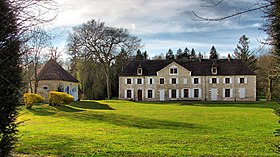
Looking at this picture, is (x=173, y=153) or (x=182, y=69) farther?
(x=182, y=69)

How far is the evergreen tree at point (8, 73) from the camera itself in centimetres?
471

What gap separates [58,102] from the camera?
94.8 ft

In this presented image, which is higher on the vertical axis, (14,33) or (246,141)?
(14,33)

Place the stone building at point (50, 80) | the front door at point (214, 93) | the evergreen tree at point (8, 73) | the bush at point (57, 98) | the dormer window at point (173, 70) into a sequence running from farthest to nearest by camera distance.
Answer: the dormer window at point (173, 70)
the front door at point (214, 93)
the stone building at point (50, 80)
the bush at point (57, 98)
the evergreen tree at point (8, 73)

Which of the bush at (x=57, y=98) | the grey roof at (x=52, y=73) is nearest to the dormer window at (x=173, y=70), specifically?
the grey roof at (x=52, y=73)

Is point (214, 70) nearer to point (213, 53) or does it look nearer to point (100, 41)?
point (100, 41)

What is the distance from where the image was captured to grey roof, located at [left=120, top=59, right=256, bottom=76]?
47547 mm

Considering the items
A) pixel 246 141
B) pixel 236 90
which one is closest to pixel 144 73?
pixel 236 90

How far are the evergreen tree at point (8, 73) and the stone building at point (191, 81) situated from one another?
43660 millimetres

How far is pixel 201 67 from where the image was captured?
49.1m

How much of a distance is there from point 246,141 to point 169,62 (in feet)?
136

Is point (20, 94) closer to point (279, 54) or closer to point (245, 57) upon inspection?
point (279, 54)

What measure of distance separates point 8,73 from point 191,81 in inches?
1747

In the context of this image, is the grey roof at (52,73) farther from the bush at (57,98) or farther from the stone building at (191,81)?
the stone building at (191,81)
